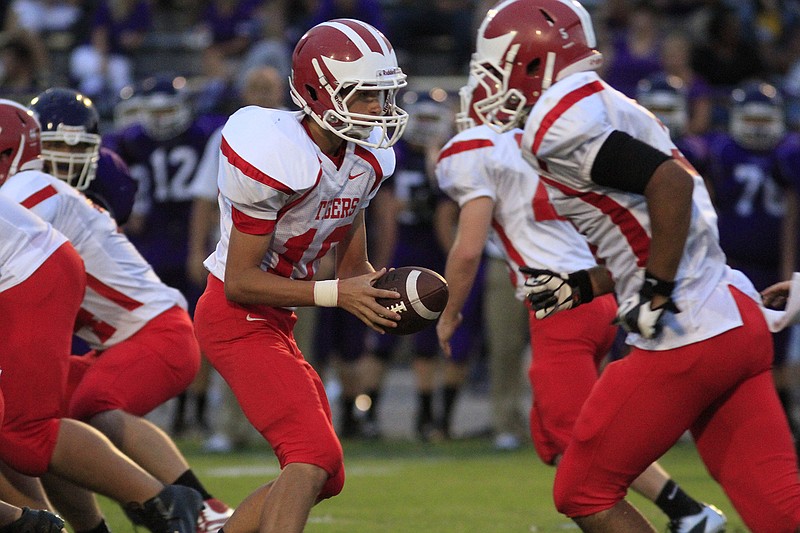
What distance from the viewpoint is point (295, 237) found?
374cm

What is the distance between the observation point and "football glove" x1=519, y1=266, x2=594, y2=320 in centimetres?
354

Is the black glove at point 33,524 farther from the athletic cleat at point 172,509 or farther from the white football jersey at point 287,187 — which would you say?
the white football jersey at point 287,187

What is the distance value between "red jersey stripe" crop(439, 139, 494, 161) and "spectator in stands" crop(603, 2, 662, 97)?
16.3 ft

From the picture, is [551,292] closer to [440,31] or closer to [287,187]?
[287,187]

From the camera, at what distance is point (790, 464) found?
3.36 metres

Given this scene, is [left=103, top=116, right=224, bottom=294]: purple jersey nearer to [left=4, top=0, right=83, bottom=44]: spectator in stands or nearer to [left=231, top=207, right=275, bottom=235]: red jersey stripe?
[left=4, top=0, right=83, bottom=44]: spectator in stands

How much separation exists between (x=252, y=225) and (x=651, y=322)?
1070 millimetres

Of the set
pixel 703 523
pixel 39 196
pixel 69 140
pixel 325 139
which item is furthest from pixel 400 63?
pixel 325 139

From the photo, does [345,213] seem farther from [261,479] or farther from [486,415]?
[486,415]

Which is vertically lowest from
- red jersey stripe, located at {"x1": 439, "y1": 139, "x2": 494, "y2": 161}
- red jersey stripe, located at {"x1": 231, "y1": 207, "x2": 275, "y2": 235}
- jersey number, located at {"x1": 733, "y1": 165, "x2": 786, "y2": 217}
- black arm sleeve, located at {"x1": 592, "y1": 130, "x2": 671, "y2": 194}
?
jersey number, located at {"x1": 733, "y1": 165, "x2": 786, "y2": 217}

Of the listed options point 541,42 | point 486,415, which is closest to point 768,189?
point 486,415

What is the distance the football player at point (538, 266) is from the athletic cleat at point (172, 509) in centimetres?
109

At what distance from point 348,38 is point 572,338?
1491 mm

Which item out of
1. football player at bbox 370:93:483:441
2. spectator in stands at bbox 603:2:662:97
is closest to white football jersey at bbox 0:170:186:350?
football player at bbox 370:93:483:441
